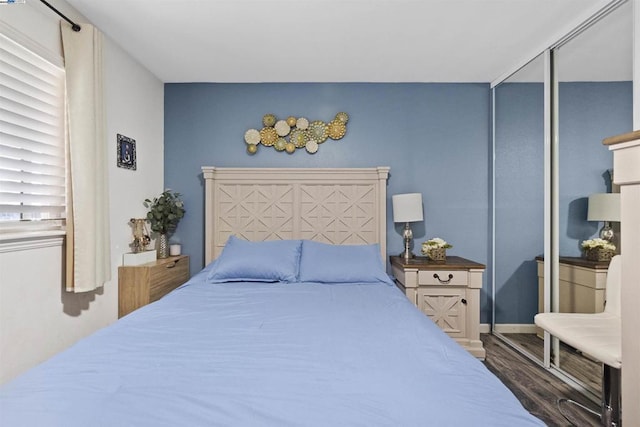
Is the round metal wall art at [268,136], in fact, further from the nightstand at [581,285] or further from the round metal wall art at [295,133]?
the nightstand at [581,285]

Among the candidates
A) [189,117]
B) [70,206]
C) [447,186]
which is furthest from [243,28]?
[447,186]

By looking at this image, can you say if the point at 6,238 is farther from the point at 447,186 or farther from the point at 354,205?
the point at 447,186

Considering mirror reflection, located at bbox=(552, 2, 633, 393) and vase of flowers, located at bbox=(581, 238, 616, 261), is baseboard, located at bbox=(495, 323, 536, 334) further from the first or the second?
vase of flowers, located at bbox=(581, 238, 616, 261)

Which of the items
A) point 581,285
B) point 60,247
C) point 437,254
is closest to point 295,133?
point 437,254

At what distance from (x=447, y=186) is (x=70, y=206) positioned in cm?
318

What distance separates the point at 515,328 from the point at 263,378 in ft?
9.81

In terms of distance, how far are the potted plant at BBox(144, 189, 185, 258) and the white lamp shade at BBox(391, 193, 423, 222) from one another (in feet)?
6.70

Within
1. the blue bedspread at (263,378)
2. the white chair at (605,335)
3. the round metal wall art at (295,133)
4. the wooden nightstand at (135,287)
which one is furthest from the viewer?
the round metal wall art at (295,133)

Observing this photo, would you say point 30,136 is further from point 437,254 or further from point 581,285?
point 581,285

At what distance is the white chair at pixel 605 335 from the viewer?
180 cm

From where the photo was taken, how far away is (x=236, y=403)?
3.52 ft

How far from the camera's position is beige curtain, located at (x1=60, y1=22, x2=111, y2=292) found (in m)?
2.27

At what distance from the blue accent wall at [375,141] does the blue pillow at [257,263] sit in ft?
2.71

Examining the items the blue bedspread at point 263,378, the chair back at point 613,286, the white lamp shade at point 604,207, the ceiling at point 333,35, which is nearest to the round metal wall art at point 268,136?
the ceiling at point 333,35
